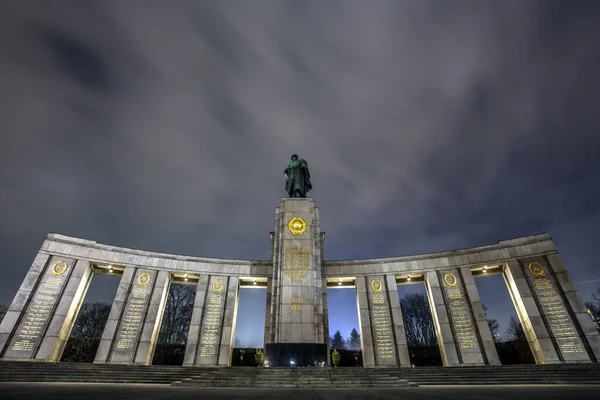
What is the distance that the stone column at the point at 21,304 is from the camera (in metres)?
20.0

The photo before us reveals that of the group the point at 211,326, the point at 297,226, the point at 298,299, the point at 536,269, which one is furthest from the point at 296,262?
the point at 536,269

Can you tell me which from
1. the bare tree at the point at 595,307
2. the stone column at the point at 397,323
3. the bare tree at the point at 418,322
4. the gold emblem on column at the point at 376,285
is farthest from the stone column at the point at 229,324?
the bare tree at the point at 595,307

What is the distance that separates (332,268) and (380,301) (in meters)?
5.30

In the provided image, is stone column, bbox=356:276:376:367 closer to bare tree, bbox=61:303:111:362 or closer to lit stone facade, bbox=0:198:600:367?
lit stone facade, bbox=0:198:600:367

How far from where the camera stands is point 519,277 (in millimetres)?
22672

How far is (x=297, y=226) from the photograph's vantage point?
74.8 feet

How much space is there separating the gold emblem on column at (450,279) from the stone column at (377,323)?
4.51m

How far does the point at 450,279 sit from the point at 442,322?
386cm

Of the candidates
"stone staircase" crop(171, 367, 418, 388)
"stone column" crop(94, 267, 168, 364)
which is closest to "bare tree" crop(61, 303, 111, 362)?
"stone column" crop(94, 267, 168, 364)

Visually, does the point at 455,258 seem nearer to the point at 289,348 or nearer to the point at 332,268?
the point at 332,268

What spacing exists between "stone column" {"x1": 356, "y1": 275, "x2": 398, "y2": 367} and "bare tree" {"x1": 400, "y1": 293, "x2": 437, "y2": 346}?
26311 mm

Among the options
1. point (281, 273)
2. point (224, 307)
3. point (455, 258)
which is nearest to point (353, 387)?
point (281, 273)

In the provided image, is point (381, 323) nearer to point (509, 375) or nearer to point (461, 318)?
point (461, 318)

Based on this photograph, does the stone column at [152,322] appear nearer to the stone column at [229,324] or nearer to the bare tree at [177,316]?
the stone column at [229,324]
